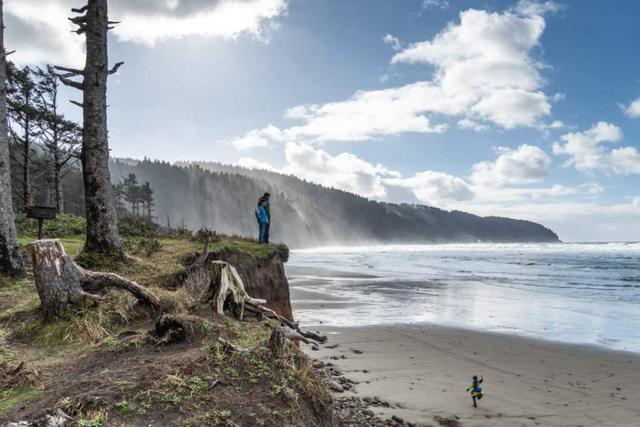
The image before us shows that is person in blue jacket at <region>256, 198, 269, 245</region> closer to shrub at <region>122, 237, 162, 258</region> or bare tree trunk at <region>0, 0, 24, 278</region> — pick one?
shrub at <region>122, 237, 162, 258</region>

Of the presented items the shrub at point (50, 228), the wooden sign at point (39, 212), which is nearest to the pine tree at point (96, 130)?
the wooden sign at point (39, 212)

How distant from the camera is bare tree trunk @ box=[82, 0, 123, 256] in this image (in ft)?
31.4

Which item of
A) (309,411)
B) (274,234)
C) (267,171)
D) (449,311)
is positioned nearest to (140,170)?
(274,234)

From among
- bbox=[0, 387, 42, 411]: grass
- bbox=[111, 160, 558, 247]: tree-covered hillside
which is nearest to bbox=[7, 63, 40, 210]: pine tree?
bbox=[0, 387, 42, 411]: grass

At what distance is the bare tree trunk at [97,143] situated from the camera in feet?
31.4

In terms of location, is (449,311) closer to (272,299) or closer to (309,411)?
(272,299)

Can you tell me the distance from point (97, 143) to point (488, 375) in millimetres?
10176

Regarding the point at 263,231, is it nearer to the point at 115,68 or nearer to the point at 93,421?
the point at 115,68

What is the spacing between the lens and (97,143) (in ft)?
32.0

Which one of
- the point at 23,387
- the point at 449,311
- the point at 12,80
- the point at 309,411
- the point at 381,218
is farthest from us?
the point at 381,218

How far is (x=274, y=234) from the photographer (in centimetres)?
13862

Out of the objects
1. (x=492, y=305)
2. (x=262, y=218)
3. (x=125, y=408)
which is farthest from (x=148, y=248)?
(x=492, y=305)

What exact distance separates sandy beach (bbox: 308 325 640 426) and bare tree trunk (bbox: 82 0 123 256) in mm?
5732

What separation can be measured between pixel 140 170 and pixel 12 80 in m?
116
